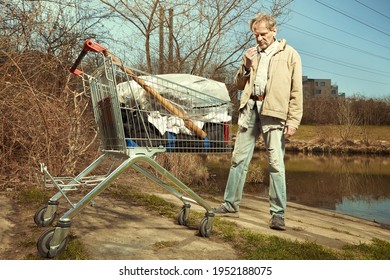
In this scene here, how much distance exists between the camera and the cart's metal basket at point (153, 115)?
8.40ft

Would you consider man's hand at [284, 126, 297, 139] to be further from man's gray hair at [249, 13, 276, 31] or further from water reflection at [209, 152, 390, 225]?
water reflection at [209, 152, 390, 225]

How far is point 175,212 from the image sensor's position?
3643 millimetres

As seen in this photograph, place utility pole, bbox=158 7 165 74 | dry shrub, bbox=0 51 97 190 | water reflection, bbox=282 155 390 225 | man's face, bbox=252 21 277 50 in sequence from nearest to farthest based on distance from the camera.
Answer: man's face, bbox=252 21 277 50
dry shrub, bbox=0 51 97 190
water reflection, bbox=282 155 390 225
utility pole, bbox=158 7 165 74

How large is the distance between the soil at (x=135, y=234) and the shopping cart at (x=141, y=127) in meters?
0.18

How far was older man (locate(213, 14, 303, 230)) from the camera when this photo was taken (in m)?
3.15

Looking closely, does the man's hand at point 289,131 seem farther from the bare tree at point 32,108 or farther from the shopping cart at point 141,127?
the bare tree at point 32,108

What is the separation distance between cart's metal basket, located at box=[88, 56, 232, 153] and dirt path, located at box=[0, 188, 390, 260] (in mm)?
615

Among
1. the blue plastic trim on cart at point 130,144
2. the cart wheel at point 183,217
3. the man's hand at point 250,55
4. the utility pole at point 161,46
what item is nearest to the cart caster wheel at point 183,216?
the cart wheel at point 183,217

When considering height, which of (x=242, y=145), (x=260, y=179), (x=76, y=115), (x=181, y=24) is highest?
(x=181, y=24)

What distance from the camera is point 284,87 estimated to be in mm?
3148

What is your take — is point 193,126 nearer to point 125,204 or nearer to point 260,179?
point 125,204

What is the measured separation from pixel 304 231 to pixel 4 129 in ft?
11.2

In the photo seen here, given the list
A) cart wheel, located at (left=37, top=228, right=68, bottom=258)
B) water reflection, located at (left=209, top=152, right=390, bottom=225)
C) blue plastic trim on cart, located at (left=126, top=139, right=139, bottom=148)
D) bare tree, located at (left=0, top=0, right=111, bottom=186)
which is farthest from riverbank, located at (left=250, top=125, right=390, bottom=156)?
cart wheel, located at (left=37, top=228, right=68, bottom=258)
